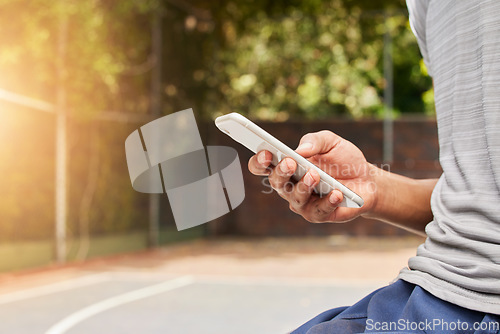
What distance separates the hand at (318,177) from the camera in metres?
0.88

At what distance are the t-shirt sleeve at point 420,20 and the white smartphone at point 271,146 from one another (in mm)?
297

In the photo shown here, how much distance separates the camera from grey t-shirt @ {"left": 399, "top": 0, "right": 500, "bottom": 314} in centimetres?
80

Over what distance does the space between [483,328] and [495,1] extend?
39 centimetres

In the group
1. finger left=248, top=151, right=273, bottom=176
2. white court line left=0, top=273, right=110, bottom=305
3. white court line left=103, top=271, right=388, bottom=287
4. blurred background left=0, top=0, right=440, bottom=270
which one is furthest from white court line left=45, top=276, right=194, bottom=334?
finger left=248, top=151, right=273, bottom=176

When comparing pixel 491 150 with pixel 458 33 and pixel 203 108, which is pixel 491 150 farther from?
pixel 203 108

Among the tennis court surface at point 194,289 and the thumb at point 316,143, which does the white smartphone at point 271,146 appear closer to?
the thumb at point 316,143

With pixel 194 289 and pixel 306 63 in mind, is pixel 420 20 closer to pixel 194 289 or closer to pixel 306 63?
pixel 194 289

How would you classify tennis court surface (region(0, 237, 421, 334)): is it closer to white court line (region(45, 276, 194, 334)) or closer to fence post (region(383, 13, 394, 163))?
white court line (region(45, 276, 194, 334))

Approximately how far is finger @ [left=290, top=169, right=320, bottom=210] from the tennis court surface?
2.70 metres

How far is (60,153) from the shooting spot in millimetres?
6770

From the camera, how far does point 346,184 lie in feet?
3.37

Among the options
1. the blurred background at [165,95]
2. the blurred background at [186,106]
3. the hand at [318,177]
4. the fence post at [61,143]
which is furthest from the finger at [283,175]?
the fence post at [61,143]

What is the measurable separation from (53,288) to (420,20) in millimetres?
4658

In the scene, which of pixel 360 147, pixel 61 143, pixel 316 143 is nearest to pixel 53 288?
pixel 61 143
